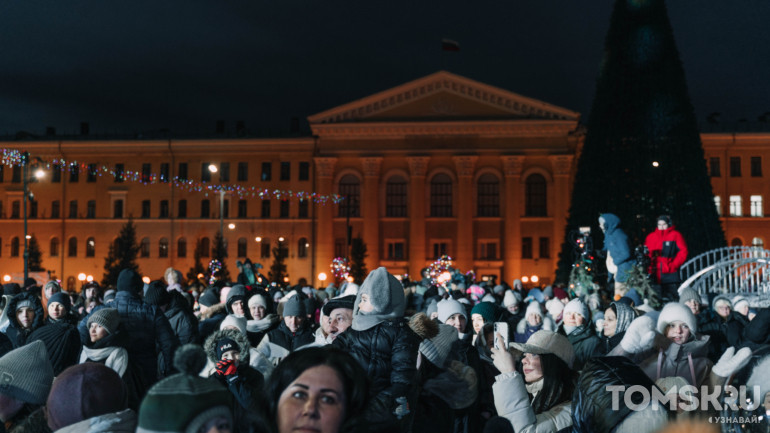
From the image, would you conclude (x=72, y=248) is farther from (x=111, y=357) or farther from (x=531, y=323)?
(x=111, y=357)

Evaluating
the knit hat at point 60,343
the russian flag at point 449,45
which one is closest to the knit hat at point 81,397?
the knit hat at point 60,343

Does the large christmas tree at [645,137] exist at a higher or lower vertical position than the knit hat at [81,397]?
higher

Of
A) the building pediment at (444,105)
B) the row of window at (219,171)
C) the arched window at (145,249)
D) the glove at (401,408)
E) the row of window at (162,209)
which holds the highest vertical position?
the building pediment at (444,105)

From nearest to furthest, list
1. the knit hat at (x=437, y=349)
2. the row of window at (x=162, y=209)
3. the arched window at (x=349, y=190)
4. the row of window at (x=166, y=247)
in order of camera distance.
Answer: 1. the knit hat at (x=437, y=349)
2. the arched window at (x=349, y=190)
3. the row of window at (x=166, y=247)
4. the row of window at (x=162, y=209)

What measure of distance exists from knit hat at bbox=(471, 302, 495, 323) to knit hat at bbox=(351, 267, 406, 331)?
235 centimetres

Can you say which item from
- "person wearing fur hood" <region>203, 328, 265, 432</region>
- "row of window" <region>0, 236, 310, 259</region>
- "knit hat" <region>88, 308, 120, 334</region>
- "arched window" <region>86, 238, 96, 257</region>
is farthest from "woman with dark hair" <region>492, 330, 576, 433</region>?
"arched window" <region>86, 238, 96, 257</region>

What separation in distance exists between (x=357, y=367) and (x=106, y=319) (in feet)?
10.9

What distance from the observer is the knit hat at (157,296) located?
25.5 feet

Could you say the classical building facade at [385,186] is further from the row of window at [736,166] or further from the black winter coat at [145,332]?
the black winter coat at [145,332]

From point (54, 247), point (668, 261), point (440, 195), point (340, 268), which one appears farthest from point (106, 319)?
point (54, 247)

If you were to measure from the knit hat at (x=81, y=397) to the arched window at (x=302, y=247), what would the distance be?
54901 mm

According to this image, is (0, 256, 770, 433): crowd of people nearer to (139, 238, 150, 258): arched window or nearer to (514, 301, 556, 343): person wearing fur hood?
(514, 301, 556, 343): person wearing fur hood

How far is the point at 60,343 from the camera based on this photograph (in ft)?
18.2

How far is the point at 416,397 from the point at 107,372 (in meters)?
2.10
